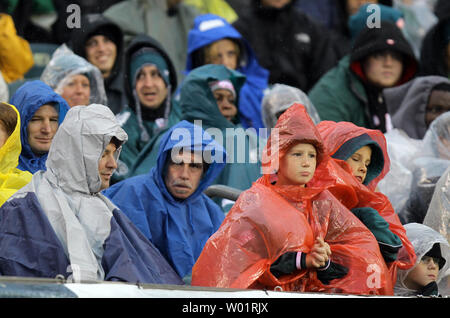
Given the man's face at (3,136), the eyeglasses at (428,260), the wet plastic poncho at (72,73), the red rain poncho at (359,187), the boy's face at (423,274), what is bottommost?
the boy's face at (423,274)

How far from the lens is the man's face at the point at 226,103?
9.99 metres

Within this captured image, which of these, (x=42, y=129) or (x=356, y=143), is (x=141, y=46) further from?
(x=356, y=143)

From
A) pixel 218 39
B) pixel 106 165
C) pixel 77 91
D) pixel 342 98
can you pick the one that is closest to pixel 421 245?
pixel 106 165

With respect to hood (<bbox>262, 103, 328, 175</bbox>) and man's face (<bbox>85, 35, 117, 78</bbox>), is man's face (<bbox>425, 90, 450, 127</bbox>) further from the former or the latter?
hood (<bbox>262, 103, 328, 175</bbox>)

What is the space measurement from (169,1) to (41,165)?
4.52 m

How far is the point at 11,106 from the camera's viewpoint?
292 inches

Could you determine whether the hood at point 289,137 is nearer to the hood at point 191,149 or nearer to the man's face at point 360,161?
the man's face at point 360,161

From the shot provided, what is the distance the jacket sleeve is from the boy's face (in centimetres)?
479

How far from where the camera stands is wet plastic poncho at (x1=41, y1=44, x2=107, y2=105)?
9695 millimetres

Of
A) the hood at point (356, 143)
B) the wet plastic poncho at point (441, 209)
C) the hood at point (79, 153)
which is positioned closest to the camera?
the hood at point (79, 153)

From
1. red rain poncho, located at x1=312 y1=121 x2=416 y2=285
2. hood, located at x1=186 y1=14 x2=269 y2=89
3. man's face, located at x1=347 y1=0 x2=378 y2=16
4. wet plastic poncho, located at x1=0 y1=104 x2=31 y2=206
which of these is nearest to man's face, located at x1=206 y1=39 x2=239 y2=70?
hood, located at x1=186 y1=14 x2=269 y2=89

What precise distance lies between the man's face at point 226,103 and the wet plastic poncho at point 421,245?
9.03ft

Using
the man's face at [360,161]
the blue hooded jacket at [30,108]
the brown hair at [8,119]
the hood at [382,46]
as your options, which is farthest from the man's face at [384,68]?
the brown hair at [8,119]

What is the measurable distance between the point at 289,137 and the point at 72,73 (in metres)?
3.41
